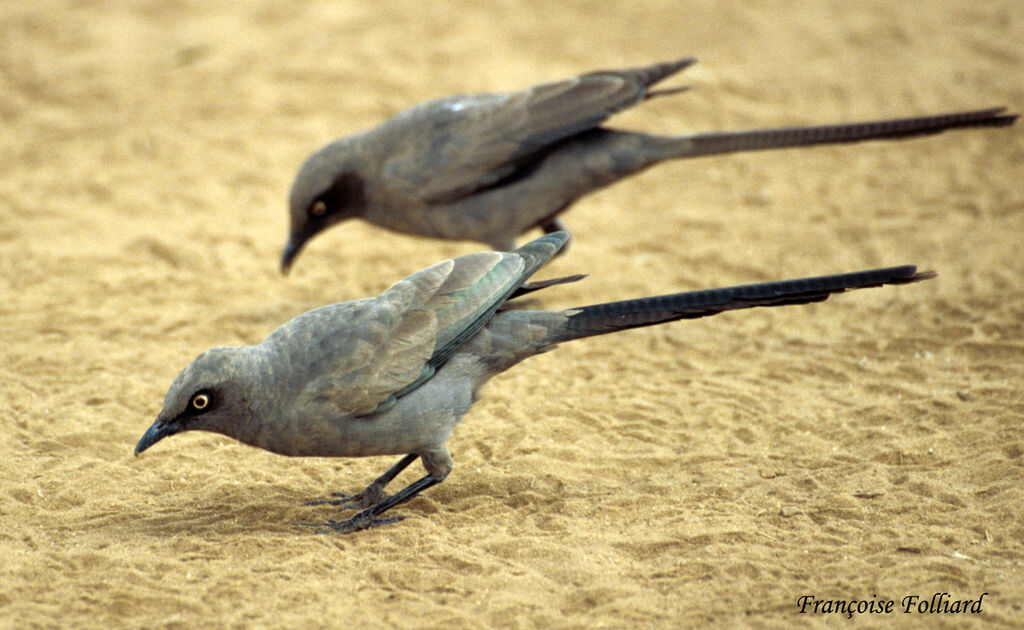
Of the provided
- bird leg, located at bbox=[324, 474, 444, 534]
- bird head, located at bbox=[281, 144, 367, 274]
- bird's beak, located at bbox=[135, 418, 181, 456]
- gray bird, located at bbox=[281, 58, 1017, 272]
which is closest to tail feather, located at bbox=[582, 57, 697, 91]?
gray bird, located at bbox=[281, 58, 1017, 272]

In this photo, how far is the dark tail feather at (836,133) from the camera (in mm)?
6594

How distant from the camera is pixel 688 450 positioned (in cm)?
582

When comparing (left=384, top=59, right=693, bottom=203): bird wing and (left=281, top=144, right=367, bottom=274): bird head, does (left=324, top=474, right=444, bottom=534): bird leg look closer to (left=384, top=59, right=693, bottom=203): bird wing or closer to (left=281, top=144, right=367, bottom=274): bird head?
(left=384, top=59, right=693, bottom=203): bird wing

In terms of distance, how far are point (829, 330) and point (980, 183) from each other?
334 cm

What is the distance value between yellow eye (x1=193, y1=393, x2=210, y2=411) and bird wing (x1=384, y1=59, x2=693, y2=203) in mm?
3010

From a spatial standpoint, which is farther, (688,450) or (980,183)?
(980,183)

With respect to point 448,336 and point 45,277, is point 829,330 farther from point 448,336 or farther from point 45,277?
point 45,277

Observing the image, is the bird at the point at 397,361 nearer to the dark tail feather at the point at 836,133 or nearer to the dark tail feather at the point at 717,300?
the dark tail feather at the point at 717,300

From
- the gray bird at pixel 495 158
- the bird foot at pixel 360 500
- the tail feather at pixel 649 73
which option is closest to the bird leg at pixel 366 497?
the bird foot at pixel 360 500

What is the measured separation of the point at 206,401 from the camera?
477cm

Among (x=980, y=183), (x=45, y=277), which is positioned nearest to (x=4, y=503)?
(x=45, y=277)

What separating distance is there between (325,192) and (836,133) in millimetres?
3787

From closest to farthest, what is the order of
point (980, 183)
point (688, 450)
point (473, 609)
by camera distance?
1. point (473, 609)
2. point (688, 450)
3. point (980, 183)

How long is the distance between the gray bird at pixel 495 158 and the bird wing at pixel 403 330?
2.14 meters
